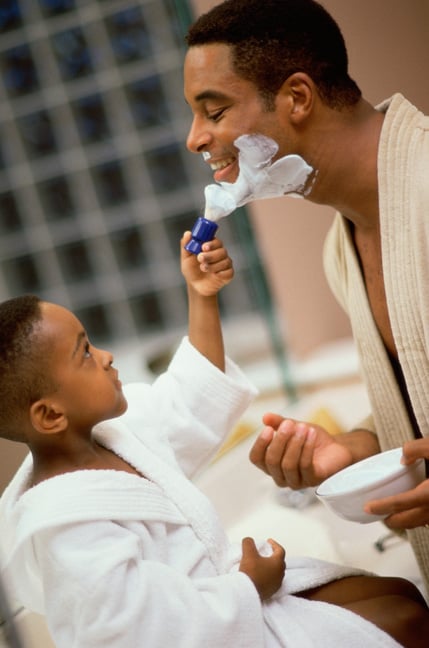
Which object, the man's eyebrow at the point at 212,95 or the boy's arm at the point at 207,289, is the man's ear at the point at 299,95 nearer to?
the man's eyebrow at the point at 212,95

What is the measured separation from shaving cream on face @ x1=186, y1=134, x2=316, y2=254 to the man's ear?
0.16 ft

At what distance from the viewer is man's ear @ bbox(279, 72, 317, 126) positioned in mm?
1110

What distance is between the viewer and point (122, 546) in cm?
87

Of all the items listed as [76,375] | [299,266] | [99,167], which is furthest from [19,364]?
[99,167]

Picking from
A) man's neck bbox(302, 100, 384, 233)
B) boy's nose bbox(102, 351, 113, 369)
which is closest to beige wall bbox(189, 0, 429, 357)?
man's neck bbox(302, 100, 384, 233)

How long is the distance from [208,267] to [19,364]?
322mm

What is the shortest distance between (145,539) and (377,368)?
19.7 inches

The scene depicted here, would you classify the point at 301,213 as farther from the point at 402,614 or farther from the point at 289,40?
the point at 402,614

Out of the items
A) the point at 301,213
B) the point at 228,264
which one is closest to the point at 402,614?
the point at 228,264

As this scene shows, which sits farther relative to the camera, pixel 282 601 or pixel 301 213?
pixel 301 213

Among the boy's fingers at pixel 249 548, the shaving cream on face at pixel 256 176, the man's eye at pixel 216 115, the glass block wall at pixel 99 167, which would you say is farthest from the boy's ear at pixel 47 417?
the glass block wall at pixel 99 167

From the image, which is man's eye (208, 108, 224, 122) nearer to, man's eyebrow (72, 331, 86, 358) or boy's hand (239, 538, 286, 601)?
man's eyebrow (72, 331, 86, 358)

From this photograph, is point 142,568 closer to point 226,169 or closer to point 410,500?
point 410,500

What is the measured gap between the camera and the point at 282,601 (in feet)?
3.27
